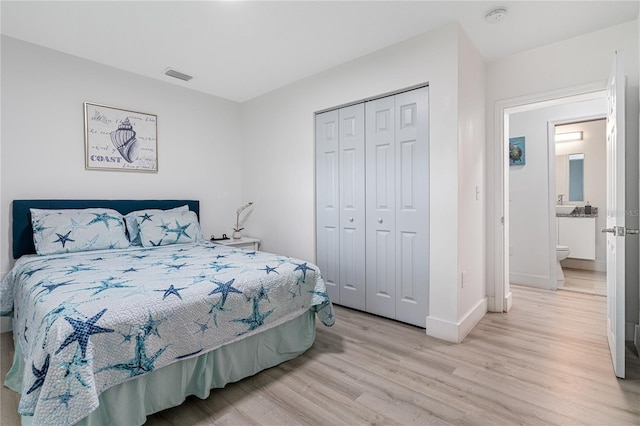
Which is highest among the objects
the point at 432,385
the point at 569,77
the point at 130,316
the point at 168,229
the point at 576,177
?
the point at 569,77

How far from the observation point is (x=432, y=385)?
1828 millimetres

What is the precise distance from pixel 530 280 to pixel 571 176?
237 centimetres

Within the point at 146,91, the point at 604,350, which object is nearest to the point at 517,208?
the point at 604,350

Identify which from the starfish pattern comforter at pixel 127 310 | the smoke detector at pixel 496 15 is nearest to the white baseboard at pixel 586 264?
the smoke detector at pixel 496 15

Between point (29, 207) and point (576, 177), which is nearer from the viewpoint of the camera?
point (29, 207)

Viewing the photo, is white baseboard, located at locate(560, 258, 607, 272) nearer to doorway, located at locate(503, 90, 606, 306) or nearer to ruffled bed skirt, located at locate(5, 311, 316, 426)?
doorway, located at locate(503, 90, 606, 306)

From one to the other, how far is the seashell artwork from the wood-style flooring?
5.17 meters

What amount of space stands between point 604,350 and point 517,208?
6.96 feet

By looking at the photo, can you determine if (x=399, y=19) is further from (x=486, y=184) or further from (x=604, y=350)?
(x=604, y=350)

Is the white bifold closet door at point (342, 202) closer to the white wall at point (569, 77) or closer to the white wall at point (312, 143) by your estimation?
the white wall at point (312, 143)

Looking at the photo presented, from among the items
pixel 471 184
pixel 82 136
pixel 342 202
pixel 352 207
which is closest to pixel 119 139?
pixel 82 136

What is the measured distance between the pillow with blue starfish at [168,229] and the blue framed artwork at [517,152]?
156 inches

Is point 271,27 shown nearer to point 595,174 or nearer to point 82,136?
point 82,136

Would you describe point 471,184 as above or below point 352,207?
above
